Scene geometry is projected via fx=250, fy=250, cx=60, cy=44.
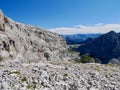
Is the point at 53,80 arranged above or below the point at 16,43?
below

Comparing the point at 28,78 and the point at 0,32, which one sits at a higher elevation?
the point at 0,32

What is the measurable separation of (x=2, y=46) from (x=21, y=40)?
22092 mm

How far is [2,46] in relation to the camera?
8850cm

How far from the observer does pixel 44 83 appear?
27.2m

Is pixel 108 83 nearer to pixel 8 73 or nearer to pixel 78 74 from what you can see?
pixel 78 74

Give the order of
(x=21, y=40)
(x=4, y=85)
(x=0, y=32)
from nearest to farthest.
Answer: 1. (x=4, y=85)
2. (x=0, y=32)
3. (x=21, y=40)

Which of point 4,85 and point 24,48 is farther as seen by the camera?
point 24,48

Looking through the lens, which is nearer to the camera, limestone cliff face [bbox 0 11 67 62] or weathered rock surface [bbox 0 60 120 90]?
weathered rock surface [bbox 0 60 120 90]

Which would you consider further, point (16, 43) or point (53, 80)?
point (16, 43)

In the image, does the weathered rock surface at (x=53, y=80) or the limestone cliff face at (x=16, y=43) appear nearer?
the weathered rock surface at (x=53, y=80)

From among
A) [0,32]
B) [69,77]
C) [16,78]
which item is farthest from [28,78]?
[0,32]

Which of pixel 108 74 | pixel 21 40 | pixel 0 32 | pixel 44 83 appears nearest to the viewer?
pixel 44 83

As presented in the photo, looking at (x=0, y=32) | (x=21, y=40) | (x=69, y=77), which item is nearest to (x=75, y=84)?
(x=69, y=77)

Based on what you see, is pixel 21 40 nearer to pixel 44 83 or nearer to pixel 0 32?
pixel 0 32
